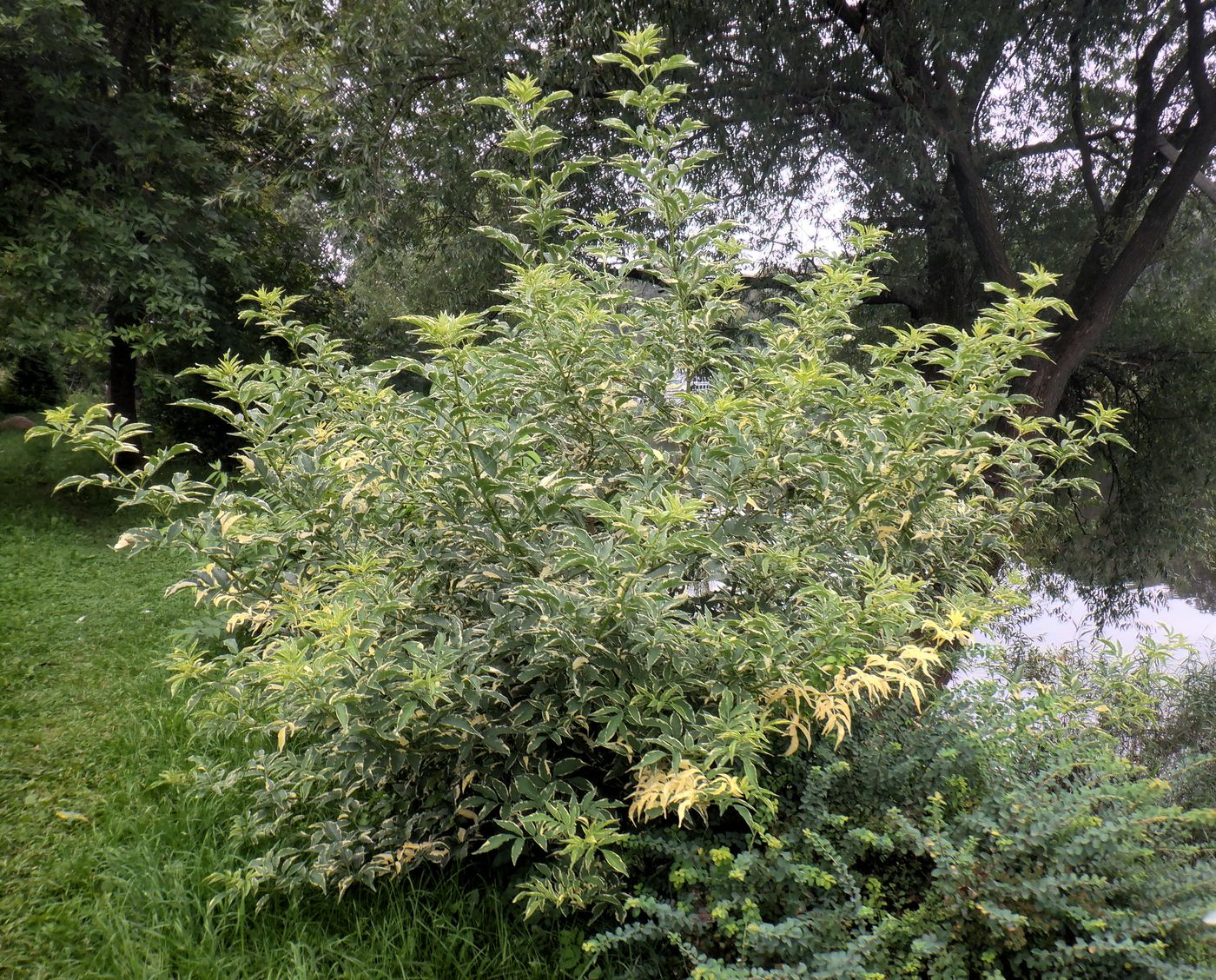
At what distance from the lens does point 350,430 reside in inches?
86.5

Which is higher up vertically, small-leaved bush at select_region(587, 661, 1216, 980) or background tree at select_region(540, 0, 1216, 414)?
background tree at select_region(540, 0, 1216, 414)

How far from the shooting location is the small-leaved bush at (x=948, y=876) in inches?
65.0

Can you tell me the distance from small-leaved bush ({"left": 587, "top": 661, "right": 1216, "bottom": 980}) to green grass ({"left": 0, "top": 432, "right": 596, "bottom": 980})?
1.51 ft

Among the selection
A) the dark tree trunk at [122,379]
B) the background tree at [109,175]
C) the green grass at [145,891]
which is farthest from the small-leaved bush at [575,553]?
the dark tree trunk at [122,379]

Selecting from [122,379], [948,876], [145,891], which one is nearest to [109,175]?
[122,379]

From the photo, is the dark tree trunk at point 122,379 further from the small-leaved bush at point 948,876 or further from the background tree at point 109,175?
the small-leaved bush at point 948,876

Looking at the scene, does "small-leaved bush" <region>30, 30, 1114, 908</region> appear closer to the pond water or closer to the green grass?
the green grass

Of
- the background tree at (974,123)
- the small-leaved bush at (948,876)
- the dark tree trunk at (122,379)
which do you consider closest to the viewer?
the small-leaved bush at (948,876)

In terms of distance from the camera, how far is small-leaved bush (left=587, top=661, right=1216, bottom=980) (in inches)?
65.0

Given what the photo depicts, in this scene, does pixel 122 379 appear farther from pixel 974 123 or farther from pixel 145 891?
pixel 974 123

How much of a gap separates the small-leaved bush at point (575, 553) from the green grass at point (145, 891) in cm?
16

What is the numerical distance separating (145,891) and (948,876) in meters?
2.26

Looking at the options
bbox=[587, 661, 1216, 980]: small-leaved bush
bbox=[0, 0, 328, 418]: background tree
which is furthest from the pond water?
bbox=[0, 0, 328, 418]: background tree

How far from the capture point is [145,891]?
229cm
